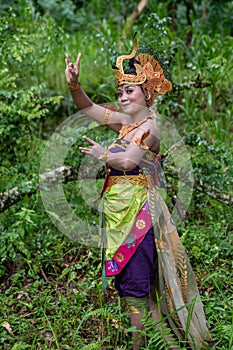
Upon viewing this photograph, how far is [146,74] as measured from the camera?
2.41 meters

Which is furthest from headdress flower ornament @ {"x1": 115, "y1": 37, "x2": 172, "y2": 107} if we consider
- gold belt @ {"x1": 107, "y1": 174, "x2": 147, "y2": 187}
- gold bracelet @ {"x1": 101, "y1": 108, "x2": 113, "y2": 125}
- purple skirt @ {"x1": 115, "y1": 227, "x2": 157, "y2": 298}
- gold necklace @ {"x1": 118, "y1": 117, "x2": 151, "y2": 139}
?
purple skirt @ {"x1": 115, "y1": 227, "x2": 157, "y2": 298}

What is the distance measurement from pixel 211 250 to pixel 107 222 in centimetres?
121

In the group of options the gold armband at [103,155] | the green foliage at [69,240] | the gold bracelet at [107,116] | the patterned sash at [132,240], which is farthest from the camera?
the green foliage at [69,240]

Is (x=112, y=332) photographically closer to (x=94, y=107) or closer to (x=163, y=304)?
(x=163, y=304)

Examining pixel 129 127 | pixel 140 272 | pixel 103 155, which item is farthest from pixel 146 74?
pixel 140 272

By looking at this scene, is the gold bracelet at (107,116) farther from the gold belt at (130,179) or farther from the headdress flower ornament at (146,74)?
the gold belt at (130,179)

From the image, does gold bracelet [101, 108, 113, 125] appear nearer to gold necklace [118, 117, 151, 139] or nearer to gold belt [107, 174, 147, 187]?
gold necklace [118, 117, 151, 139]

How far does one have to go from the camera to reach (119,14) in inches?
273

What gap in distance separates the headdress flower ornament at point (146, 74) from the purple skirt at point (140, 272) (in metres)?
0.74

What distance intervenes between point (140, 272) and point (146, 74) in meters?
1.02

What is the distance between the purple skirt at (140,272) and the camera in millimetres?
2389

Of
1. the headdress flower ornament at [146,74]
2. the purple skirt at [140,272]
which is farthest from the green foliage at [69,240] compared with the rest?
the headdress flower ornament at [146,74]

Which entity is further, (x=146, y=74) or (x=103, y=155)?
(x=146, y=74)

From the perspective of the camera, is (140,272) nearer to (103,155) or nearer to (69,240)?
(103,155)
